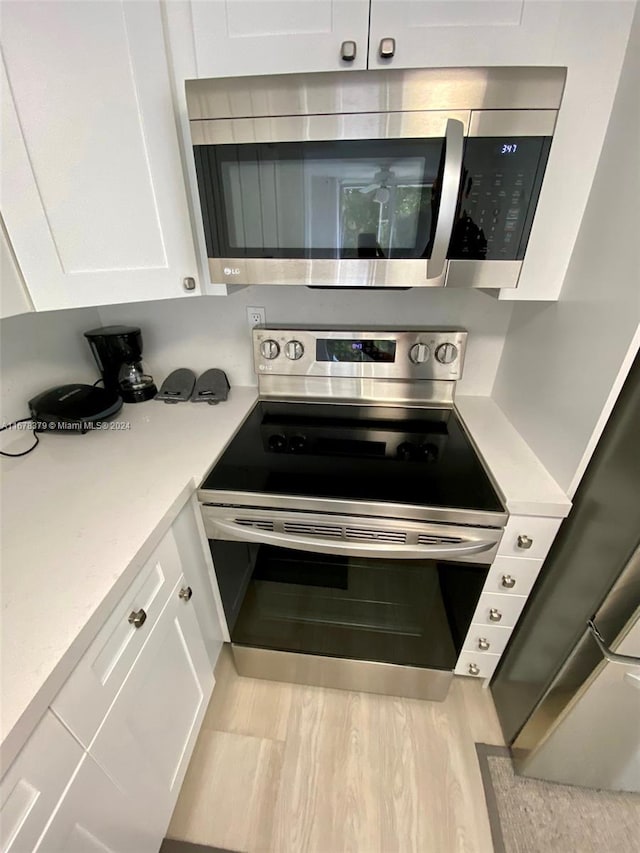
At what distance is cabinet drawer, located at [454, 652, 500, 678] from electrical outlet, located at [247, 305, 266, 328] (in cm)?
133

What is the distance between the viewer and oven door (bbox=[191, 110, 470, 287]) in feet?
2.50

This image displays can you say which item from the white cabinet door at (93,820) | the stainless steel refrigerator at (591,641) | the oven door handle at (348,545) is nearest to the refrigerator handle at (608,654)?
the stainless steel refrigerator at (591,641)

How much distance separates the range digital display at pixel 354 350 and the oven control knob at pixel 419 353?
6cm

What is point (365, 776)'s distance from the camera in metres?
1.14

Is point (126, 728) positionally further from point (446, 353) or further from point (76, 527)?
point (446, 353)

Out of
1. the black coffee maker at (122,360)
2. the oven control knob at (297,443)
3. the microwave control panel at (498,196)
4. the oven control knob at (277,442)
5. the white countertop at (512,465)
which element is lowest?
the oven control knob at (297,443)

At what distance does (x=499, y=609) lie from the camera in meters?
1.08

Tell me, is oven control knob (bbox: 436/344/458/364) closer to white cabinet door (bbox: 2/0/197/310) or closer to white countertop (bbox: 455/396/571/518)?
white countertop (bbox: 455/396/571/518)

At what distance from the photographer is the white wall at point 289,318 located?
128cm

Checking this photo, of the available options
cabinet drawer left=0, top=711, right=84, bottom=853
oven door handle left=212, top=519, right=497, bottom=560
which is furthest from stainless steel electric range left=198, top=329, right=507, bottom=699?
cabinet drawer left=0, top=711, right=84, bottom=853

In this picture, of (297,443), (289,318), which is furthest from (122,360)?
(297,443)

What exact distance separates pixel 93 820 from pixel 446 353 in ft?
4.61

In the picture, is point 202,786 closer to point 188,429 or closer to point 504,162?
point 188,429

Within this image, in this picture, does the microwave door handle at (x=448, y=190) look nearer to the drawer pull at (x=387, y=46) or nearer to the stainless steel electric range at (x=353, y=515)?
the drawer pull at (x=387, y=46)
